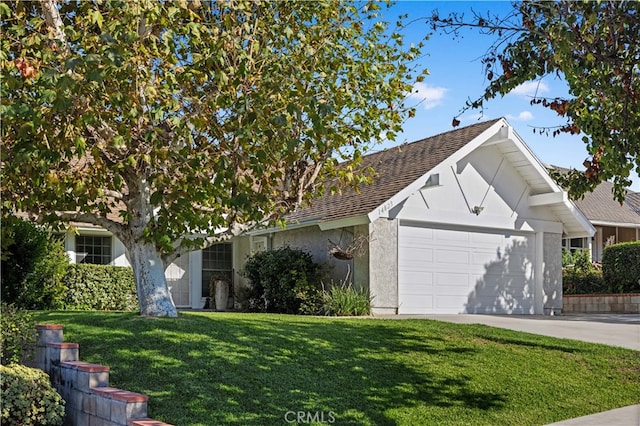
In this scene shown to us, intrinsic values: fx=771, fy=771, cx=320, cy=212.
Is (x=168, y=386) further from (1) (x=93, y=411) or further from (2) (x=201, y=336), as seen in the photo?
(2) (x=201, y=336)

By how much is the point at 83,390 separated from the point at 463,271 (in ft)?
43.0

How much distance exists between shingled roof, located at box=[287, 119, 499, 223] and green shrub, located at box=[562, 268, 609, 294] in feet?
28.2

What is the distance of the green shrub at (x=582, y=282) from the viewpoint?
1055 inches

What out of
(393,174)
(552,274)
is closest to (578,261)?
(552,274)

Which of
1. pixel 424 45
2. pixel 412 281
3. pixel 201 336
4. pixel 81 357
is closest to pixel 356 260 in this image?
pixel 412 281

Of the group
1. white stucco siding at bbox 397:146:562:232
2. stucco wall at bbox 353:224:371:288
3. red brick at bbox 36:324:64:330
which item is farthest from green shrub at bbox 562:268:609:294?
red brick at bbox 36:324:64:330

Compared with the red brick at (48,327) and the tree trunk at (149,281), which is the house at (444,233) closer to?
the tree trunk at (149,281)

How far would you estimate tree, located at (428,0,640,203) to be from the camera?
7.85 m

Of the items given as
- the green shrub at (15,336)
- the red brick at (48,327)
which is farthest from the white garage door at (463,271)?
the green shrub at (15,336)

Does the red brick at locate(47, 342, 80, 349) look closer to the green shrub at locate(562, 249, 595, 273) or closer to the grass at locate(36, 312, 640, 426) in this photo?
the grass at locate(36, 312, 640, 426)

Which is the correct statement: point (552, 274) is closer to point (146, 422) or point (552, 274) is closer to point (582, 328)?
point (582, 328)

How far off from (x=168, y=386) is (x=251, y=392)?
40.3 inches

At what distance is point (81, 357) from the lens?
34.3 feet

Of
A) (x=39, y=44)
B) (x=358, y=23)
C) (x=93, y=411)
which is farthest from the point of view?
(x=358, y=23)
